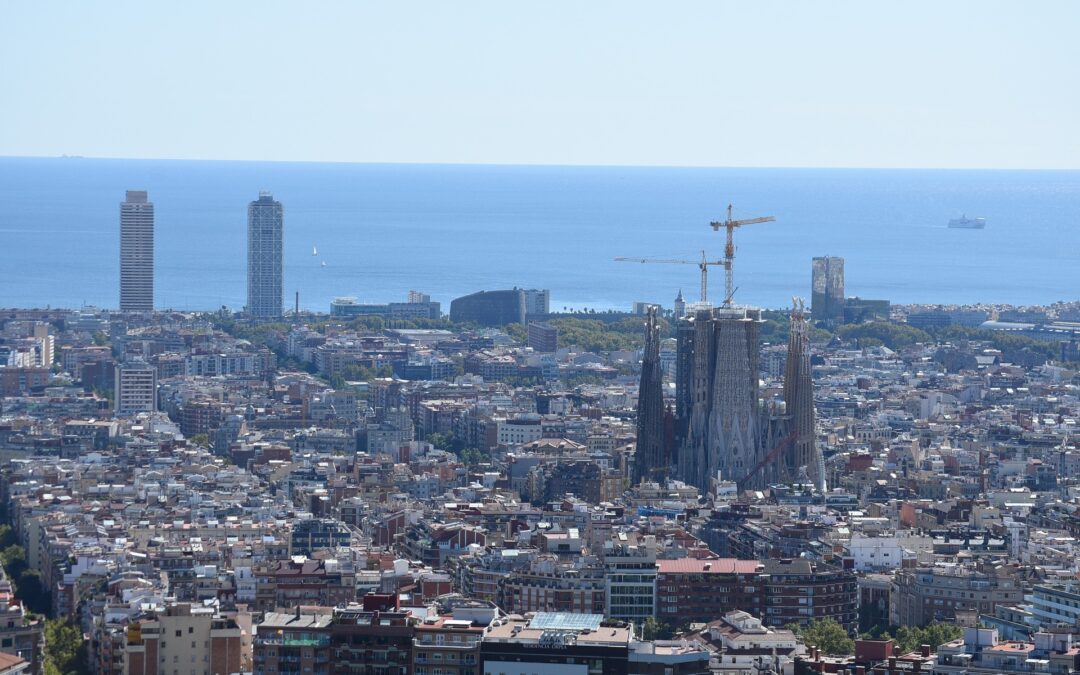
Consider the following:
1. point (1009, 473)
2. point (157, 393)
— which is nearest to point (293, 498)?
point (1009, 473)

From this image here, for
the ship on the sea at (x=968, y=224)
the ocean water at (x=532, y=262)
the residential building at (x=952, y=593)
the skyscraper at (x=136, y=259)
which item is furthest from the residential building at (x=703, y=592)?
the ship on the sea at (x=968, y=224)

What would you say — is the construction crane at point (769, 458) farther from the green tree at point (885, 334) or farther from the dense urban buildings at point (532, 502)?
the green tree at point (885, 334)

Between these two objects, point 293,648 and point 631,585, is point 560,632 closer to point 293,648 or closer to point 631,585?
point 293,648

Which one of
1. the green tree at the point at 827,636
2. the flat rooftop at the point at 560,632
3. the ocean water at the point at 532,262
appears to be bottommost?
the green tree at the point at 827,636

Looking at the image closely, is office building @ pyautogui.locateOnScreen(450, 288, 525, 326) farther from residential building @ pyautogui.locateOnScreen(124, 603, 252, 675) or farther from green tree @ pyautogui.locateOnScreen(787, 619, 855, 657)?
residential building @ pyautogui.locateOnScreen(124, 603, 252, 675)

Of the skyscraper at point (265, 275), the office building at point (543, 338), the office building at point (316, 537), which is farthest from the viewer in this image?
the skyscraper at point (265, 275)

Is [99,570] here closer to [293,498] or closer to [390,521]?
[390,521]

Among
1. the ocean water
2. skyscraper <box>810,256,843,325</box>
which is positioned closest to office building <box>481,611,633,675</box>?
skyscraper <box>810,256,843,325</box>

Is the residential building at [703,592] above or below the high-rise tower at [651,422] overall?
below

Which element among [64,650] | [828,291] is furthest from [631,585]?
[828,291]
